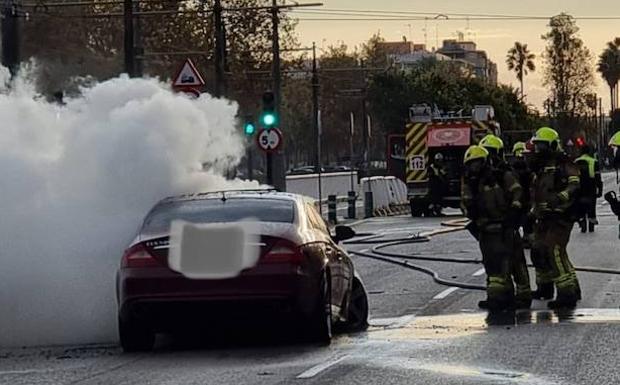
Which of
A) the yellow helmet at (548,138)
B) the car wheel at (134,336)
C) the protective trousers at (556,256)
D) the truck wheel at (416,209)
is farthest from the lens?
the truck wheel at (416,209)

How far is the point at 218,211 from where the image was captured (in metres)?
12.2

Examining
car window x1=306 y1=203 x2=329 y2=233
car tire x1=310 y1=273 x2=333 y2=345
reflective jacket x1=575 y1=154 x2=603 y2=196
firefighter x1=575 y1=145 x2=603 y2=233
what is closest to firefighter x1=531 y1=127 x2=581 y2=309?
car window x1=306 y1=203 x2=329 y2=233

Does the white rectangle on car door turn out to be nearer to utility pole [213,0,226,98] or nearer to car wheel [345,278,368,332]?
car wheel [345,278,368,332]

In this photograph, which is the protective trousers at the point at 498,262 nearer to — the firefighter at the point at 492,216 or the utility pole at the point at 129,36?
the firefighter at the point at 492,216

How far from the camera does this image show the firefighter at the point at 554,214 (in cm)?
1478

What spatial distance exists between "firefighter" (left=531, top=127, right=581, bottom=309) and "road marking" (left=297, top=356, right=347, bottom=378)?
439cm

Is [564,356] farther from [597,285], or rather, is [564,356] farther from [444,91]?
[444,91]

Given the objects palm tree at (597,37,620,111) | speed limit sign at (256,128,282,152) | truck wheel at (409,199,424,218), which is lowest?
truck wheel at (409,199,424,218)

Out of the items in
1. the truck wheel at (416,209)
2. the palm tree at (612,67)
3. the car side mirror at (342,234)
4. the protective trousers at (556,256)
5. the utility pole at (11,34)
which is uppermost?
the palm tree at (612,67)

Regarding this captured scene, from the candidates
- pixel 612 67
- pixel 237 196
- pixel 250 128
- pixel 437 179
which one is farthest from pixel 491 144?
pixel 612 67

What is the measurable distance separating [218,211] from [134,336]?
4.36 feet

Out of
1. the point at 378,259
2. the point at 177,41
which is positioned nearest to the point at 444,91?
the point at 177,41

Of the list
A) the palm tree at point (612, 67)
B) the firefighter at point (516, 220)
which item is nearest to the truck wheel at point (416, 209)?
the firefighter at point (516, 220)

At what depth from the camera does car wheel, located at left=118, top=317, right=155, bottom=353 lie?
462 inches
